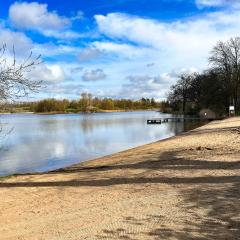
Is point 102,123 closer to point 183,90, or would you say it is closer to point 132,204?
point 183,90

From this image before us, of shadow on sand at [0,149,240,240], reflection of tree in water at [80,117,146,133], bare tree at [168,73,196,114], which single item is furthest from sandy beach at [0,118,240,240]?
bare tree at [168,73,196,114]

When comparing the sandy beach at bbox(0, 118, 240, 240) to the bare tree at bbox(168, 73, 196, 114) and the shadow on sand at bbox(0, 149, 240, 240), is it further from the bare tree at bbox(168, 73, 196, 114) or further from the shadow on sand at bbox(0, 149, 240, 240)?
the bare tree at bbox(168, 73, 196, 114)

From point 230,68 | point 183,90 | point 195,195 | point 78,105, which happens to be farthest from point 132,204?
point 78,105

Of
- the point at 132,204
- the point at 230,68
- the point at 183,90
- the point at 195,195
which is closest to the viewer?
the point at 132,204

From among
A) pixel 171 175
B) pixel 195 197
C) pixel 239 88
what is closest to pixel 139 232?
pixel 195 197

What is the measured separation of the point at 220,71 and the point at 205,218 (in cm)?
7153

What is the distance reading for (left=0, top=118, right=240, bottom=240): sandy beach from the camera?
7.56 m

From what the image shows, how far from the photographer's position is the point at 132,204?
368 inches

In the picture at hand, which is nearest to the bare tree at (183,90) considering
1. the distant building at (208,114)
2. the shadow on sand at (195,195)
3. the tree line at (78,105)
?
the distant building at (208,114)

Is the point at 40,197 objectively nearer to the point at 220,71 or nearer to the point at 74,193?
the point at 74,193

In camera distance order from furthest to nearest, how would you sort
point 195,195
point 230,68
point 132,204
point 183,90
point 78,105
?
point 78,105, point 183,90, point 230,68, point 195,195, point 132,204

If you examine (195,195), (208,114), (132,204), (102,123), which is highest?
(208,114)

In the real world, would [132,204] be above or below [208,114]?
below

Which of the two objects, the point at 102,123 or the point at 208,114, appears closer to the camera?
the point at 102,123
